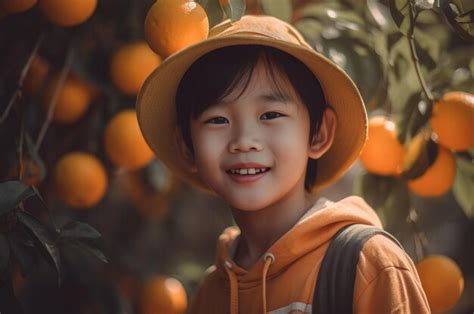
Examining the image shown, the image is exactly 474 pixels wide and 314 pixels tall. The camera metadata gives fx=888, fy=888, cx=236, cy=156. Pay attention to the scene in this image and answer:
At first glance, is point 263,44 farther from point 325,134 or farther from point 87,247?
point 87,247

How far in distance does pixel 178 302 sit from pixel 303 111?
77cm

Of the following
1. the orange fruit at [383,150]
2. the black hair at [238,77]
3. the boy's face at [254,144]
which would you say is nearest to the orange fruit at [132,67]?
the black hair at [238,77]

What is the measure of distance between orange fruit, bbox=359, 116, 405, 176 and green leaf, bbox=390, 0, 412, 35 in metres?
0.42

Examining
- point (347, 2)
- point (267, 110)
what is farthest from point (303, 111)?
point (347, 2)

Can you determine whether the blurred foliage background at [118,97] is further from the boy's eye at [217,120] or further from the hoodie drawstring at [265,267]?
the hoodie drawstring at [265,267]

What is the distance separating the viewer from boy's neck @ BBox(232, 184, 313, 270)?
1820 millimetres

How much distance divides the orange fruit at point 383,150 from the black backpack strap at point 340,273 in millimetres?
459

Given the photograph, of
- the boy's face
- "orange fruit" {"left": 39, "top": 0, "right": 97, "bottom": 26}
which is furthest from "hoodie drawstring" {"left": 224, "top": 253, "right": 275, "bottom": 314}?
"orange fruit" {"left": 39, "top": 0, "right": 97, "bottom": 26}

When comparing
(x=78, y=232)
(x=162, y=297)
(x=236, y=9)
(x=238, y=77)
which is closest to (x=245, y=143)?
(x=238, y=77)

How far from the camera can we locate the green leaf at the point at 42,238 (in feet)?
5.41

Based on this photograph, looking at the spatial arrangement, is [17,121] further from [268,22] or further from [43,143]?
[268,22]

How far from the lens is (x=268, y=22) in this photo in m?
1.82

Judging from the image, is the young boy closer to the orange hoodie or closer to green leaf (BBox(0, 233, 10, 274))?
the orange hoodie

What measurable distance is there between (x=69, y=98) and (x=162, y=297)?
577 mm
